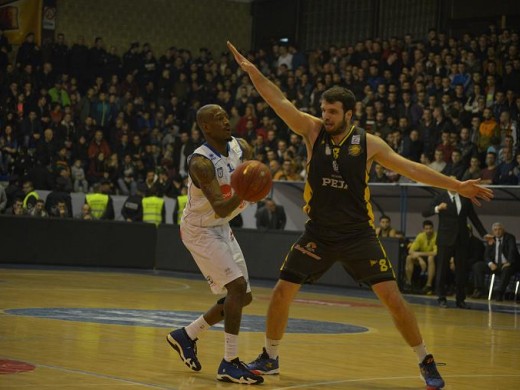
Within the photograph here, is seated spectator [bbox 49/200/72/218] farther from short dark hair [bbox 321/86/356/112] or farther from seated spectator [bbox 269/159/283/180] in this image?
short dark hair [bbox 321/86/356/112]

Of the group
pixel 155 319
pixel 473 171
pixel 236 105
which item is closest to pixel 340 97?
pixel 155 319

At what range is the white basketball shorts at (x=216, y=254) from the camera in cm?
790

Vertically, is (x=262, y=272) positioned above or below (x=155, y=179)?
below

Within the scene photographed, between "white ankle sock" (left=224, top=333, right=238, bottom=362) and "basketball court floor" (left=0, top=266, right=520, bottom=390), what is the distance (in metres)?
0.21

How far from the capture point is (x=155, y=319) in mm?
12094

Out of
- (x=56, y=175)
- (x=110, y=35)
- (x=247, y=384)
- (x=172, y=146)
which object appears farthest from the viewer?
(x=110, y=35)

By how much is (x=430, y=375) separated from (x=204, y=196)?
216cm

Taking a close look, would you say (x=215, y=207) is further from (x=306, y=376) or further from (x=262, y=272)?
(x=262, y=272)

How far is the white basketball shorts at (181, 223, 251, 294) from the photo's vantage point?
7.90m

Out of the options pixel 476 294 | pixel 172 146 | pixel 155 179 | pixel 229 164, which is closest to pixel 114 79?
pixel 172 146

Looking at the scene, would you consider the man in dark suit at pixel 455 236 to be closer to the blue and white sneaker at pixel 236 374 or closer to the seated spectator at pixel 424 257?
the seated spectator at pixel 424 257

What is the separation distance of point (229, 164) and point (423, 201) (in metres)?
14.8

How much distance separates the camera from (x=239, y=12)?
36.7m

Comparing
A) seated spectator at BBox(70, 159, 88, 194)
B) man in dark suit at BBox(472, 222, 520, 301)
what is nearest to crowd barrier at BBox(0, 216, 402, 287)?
seated spectator at BBox(70, 159, 88, 194)
